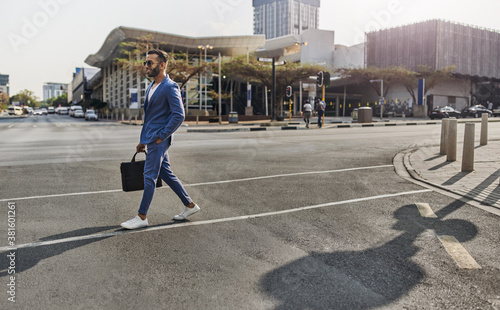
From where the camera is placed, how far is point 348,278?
293 cm

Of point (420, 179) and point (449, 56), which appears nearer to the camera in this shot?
point (420, 179)

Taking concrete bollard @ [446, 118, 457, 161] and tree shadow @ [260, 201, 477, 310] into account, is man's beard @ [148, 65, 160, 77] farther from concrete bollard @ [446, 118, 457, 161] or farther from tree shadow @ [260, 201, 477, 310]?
concrete bollard @ [446, 118, 457, 161]

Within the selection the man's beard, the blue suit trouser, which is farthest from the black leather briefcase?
the man's beard

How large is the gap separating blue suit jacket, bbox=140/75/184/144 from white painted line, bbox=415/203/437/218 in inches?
119

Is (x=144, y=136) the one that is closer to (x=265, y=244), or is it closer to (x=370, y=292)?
(x=265, y=244)

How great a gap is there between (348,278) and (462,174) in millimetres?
5360

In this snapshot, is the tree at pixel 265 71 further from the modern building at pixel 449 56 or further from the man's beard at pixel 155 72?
the man's beard at pixel 155 72

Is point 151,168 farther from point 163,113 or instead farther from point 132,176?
point 163,113

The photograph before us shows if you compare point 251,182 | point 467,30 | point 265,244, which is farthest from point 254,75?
point 265,244

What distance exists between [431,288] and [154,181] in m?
2.78

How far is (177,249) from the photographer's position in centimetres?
356

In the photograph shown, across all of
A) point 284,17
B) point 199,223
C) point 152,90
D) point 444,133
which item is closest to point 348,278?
point 199,223

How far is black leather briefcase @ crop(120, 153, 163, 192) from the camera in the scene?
4.34 m

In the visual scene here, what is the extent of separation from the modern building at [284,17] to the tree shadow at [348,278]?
135603 millimetres
